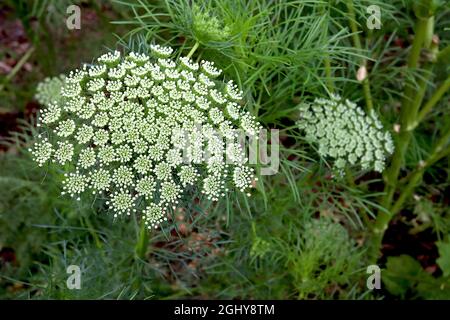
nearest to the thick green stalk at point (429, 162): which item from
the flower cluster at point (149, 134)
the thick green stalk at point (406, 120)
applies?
the thick green stalk at point (406, 120)

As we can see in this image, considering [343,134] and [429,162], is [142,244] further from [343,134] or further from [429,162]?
[429,162]

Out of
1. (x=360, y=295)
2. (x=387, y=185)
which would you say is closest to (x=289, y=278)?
(x=360, y=295)

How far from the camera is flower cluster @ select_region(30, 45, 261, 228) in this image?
2092 mm

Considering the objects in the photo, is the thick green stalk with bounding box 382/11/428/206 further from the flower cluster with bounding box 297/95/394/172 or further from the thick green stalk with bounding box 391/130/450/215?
the flower cluster with bounding box 297/95/394/172

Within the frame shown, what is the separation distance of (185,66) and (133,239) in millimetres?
1321

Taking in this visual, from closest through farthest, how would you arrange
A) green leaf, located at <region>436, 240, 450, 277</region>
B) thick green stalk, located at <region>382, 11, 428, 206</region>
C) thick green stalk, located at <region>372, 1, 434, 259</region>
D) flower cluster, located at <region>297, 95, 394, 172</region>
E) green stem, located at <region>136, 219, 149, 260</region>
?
green stem, located at <region>136, 219, 149, 260</region>
flower cluster, located at <region>297, 95, 394, 172</region>
thick green stalk, located at <region>372, 1, 434, 259</region>
thick green stalk, located at <region>382, 11, 428, 206</region>
green leaf, located at <region>436, 240, 450, 277</region>

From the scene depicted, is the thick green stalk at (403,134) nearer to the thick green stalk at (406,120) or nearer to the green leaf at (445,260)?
the thick green stalk at (406,120)

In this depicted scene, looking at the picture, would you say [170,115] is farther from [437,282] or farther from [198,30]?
[437,282]

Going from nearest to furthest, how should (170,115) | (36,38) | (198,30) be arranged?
(170,115) → (198,30) → (36,38)

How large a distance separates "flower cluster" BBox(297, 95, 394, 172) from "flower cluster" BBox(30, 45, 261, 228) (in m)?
0.71

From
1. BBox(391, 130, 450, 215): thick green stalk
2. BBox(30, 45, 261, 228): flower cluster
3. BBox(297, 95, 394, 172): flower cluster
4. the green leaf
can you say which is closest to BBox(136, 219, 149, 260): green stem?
BBox(30, 45, 261, 228): flower cluster

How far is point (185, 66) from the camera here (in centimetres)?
221
